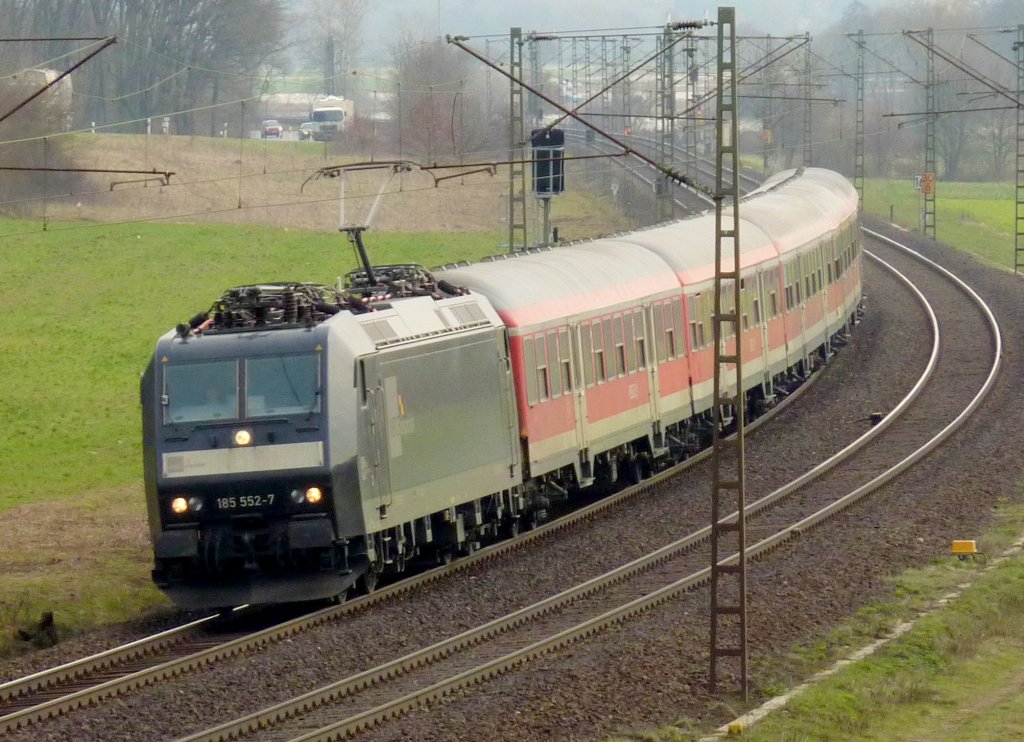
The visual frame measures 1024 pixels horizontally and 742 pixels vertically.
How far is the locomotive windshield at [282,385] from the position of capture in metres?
17.7

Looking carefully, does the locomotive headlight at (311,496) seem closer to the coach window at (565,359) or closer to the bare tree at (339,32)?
the coach window at (565,359)

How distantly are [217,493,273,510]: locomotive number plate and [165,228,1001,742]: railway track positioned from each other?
95.6 inches

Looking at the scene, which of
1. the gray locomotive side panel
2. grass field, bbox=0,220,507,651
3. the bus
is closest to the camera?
the gray locomotive side panel

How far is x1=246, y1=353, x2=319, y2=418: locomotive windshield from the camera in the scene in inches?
696

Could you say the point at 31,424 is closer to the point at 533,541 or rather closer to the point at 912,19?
the point at 533,541

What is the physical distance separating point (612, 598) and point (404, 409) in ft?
10.3

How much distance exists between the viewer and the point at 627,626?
17641 mm

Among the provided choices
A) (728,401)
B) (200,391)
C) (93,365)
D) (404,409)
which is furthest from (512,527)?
(93,365)

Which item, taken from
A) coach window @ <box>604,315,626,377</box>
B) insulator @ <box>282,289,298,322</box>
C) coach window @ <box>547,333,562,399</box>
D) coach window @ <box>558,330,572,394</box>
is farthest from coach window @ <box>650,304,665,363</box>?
insulator @ <box>282,289,298,322</box>

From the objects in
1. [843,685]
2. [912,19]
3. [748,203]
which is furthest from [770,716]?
[912,19]

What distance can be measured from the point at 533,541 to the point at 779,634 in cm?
589

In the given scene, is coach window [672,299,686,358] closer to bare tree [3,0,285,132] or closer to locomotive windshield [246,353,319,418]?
locomotive windshield [246,353,319,418]

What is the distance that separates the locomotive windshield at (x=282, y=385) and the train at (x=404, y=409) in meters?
0.02

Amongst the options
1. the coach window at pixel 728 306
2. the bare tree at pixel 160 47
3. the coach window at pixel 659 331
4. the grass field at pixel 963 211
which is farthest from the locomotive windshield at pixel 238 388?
the bare tree at pixel 160 47
